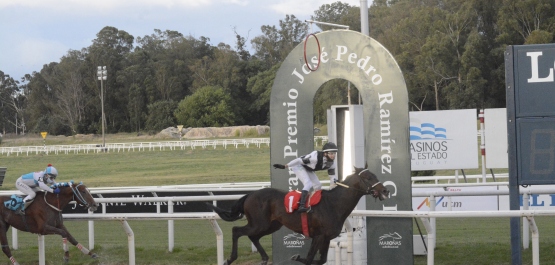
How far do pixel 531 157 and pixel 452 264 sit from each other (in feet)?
5.09

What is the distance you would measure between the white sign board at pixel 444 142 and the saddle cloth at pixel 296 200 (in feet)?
20.7

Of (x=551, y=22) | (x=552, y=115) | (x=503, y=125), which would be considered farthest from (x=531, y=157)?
(x=551, y=22)

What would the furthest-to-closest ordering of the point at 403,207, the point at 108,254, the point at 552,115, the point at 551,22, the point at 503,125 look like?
the point at 551,22 < the point at 503,125 < the point at 108,254 < the point at 403,207 < the point at 552,115

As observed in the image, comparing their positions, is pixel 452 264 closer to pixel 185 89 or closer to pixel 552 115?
pixel 552 115

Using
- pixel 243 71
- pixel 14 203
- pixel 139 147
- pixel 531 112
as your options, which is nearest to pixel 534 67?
pixel 531 112

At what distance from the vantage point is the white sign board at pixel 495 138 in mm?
12648

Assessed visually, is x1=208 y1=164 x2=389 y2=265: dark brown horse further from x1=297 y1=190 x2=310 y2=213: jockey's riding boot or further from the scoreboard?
the scoreboard

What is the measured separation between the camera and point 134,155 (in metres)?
35.0

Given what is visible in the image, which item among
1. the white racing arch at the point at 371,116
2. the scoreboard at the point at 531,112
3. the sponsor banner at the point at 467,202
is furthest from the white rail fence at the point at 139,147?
the scoreboard at the point at 531,112

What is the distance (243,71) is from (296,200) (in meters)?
48.6

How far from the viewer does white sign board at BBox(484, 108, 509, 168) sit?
12.6 metres

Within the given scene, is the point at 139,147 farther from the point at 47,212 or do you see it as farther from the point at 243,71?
the point at 47,212

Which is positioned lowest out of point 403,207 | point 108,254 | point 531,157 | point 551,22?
point 108,254

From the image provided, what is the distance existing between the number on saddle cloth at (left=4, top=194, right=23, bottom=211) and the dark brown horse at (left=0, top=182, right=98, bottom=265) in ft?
0.19
